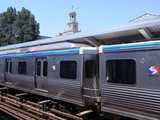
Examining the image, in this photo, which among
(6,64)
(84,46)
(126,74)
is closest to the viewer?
(126,74)

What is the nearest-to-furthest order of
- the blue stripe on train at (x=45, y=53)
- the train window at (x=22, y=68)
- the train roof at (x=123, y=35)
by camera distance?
1. the train roof at (x=123, y=35)
2. the blue stripe on train at (x=45, y=53)
3. the train window at (x=22, y=68)

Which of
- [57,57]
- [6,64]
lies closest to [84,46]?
[57,57]

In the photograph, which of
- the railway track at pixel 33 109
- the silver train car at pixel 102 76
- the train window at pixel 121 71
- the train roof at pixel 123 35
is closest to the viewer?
the silver train car at pixel 102 76

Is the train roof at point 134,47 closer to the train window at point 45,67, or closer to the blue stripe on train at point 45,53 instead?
the blue stripe on train at point 45,53

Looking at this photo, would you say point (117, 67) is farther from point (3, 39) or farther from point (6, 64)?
point (3, 39)

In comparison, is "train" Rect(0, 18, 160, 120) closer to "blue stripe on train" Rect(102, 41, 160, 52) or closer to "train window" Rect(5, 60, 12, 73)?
"blue stripe on train" Rect(102, 41, 160, 52)

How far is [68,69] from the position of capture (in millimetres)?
12914

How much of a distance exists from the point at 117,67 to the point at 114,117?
4.86 feet

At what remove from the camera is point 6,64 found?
2067cm

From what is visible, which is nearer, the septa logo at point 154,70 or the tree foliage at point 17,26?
the septa logo at point 154,70

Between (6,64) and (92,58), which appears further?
(6,64)

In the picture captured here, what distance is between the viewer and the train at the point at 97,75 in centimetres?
866

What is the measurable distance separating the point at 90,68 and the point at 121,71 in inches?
92.4

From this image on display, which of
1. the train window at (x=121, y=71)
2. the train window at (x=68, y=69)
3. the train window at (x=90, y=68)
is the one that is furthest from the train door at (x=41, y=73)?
the train window at (x=121, y=71)
